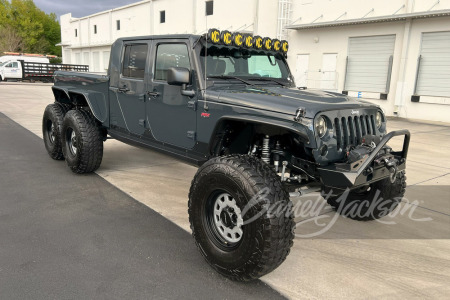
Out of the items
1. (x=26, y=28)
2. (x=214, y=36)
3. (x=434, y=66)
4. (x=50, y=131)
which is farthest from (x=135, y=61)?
(x=26, y=28)

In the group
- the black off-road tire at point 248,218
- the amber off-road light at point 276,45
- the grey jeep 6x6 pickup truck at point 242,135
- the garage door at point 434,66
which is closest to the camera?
the black off-road tire at point 248,218

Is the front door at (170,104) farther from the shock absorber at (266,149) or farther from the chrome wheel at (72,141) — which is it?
the chrome wheel at (72,141)

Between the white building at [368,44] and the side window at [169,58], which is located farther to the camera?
the white building at [368,44]

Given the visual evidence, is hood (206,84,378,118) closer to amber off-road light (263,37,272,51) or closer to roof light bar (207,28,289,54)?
roof light bar (207,28,289,54)

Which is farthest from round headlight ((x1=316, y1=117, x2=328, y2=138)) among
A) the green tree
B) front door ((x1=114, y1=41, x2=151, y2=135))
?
the green tree

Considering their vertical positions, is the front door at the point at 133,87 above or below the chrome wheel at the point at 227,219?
above

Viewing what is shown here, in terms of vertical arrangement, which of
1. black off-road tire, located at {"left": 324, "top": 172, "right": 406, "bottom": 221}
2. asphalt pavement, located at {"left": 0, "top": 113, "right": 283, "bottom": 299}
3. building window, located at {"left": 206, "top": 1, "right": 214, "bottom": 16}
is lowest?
asphalt pavement, located at {"left": 0, "top": 113, "right": 283, "bottom": 299}

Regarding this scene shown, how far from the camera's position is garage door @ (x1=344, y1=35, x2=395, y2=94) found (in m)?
14.8

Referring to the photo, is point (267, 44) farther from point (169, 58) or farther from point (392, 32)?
point (392, 32)

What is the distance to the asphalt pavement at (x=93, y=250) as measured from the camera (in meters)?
2.60

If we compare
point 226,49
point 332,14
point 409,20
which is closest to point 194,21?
point 332,14

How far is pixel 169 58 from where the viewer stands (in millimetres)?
3916

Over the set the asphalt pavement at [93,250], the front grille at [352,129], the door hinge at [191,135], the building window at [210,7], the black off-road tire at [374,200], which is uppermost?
the building window at [210,7]

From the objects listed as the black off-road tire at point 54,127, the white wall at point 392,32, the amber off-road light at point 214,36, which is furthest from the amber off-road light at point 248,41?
the white wall at point 392,32
